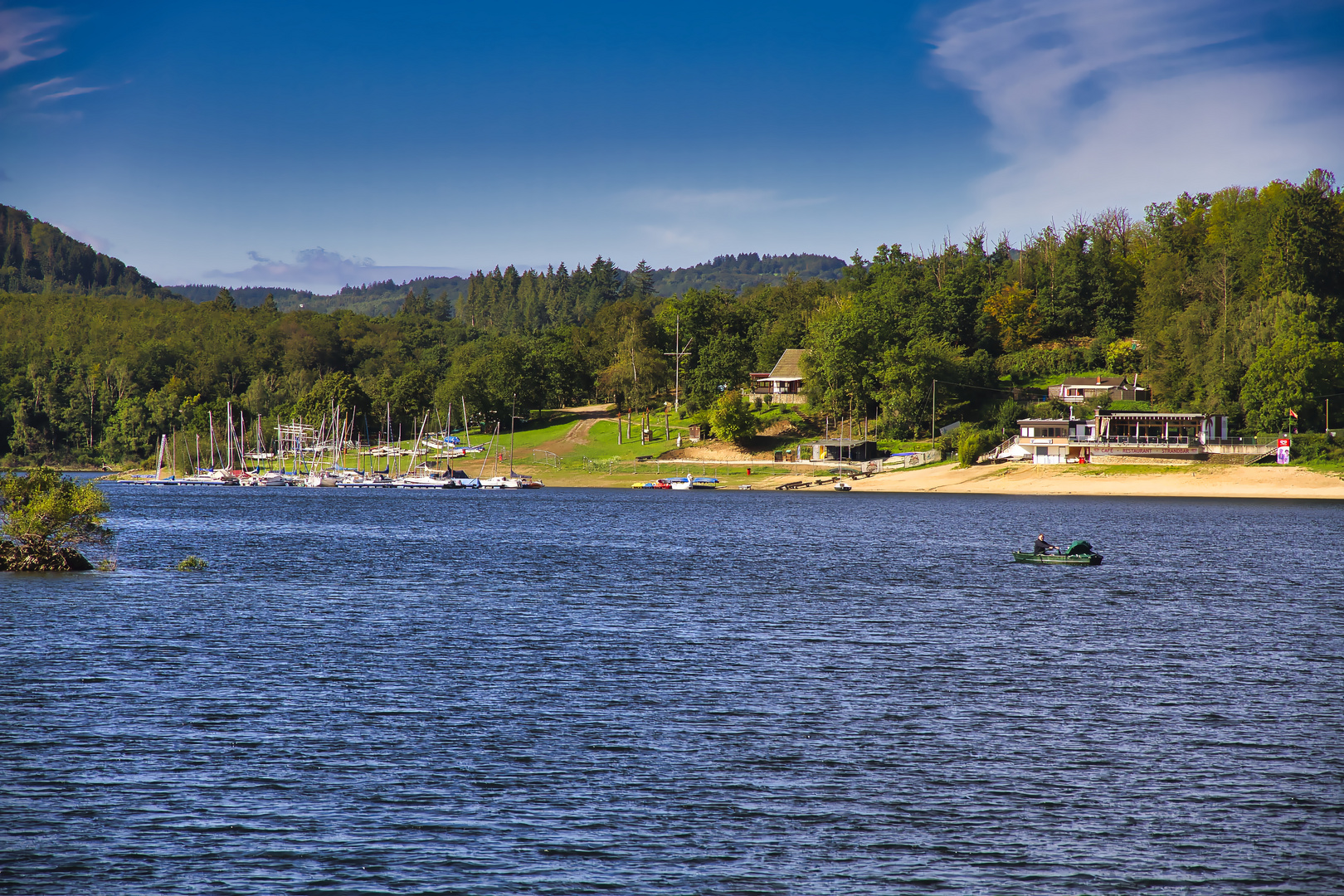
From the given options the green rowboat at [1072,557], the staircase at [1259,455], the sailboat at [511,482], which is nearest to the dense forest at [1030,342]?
the staircase at [1259,455]

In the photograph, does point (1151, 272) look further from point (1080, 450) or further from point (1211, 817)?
point (1211, 817)

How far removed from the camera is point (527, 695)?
2755cm

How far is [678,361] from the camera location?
589 ft

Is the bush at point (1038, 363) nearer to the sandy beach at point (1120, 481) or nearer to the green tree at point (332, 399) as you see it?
the sandy beach at point (1120, 481)

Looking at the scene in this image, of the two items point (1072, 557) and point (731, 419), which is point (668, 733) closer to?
point (1072, 557)

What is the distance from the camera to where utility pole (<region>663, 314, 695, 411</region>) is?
584 ft

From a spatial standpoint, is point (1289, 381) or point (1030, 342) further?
point (1030, 342)

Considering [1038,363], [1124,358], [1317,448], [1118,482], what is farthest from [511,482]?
[1317,448]

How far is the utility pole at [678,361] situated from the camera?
17812 centimetres

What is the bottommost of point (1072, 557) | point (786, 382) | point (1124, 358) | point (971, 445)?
point (1072, 557)

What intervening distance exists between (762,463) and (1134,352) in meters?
63.7

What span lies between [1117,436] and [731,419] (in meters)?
51.3

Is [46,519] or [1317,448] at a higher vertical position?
[1317,448]

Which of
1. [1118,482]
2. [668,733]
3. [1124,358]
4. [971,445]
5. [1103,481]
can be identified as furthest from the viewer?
[1124,358]
